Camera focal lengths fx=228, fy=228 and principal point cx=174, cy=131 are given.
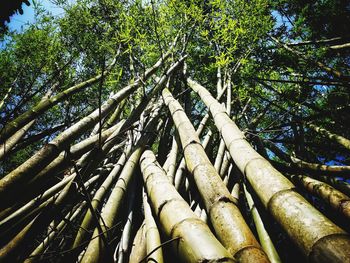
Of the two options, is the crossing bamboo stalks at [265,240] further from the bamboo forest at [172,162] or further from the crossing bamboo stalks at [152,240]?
the crossing bamboo stalks at [152,240]

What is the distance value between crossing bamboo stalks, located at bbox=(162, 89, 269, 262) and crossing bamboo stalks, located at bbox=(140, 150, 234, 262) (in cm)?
13

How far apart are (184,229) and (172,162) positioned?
1.63 metres

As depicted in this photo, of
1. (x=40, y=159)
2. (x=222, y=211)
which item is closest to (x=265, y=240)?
(x=222, y=211)

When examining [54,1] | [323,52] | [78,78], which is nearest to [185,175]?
[323,52]

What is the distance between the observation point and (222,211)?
4.53ft

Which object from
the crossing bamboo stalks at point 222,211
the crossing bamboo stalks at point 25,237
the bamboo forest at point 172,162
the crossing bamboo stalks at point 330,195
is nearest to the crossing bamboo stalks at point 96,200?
the bamboo forest at point 172,162

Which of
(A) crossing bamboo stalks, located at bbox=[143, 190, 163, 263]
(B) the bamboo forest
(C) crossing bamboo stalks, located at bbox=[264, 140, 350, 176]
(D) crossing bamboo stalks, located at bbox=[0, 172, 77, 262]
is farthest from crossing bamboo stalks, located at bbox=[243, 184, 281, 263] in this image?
(D) crossing bamboo stalks, located at bbox=[0, 172, 77, 262]

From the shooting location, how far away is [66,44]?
6645 millimetres

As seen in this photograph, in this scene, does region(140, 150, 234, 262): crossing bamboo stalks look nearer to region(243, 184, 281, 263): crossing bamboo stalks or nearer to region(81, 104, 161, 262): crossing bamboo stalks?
region(81, 104, 161, 262): crossing bamboo stalks

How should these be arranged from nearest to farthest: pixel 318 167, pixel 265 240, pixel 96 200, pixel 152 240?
pixel 152 240 < pixel 265 240 < pixel 96 200 < pixel 318 167

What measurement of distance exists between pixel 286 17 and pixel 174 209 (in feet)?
22.9

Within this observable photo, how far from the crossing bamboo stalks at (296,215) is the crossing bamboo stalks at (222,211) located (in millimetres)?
178

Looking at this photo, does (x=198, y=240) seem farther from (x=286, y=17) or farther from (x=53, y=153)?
(x=286, y=17)

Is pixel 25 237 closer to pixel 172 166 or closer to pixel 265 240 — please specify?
pixel 172 166
